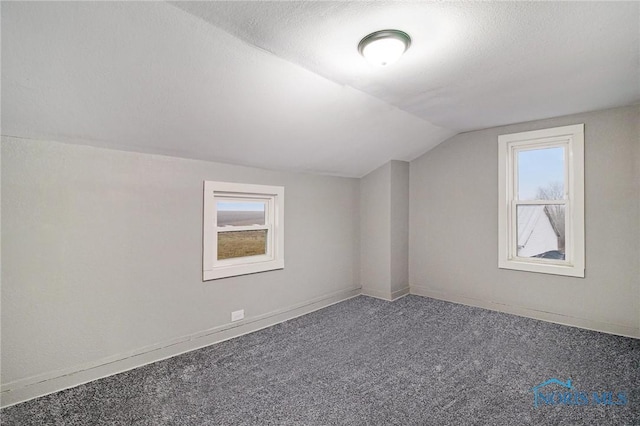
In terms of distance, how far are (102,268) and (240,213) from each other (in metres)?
1.36

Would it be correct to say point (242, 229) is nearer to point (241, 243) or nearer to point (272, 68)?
point (241, 243)

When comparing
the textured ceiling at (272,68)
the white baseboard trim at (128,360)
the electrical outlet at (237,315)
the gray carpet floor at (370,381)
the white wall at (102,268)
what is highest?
the textured ceiling at (272,68)

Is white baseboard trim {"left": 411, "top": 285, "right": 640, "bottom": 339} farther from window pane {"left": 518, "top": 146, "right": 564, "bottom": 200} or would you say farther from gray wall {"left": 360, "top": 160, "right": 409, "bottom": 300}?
window pane {"left": 518, "top": 146, "right": 564, "bottom": 200}

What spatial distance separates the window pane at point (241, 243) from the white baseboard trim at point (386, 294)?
1.73 meters

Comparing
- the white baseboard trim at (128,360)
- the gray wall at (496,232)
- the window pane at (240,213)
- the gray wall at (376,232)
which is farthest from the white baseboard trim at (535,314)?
the window pane at (240,213)

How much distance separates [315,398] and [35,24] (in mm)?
Result: 2529

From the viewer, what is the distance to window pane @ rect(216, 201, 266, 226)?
10.7 ft

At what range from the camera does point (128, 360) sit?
2480mm

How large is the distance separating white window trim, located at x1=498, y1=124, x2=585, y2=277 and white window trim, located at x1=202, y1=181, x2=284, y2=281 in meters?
2.64

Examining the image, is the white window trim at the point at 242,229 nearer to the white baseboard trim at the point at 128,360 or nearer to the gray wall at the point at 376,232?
the white baseboard trim at the point at 128,360

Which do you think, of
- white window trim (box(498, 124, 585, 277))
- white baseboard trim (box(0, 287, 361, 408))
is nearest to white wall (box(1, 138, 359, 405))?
white baseboard trim (box(0, 287, 361, 408))

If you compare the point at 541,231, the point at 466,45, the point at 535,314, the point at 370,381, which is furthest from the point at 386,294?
the point at 466,45

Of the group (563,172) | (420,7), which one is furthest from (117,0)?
(563,172)

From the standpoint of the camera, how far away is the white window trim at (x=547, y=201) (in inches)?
134
